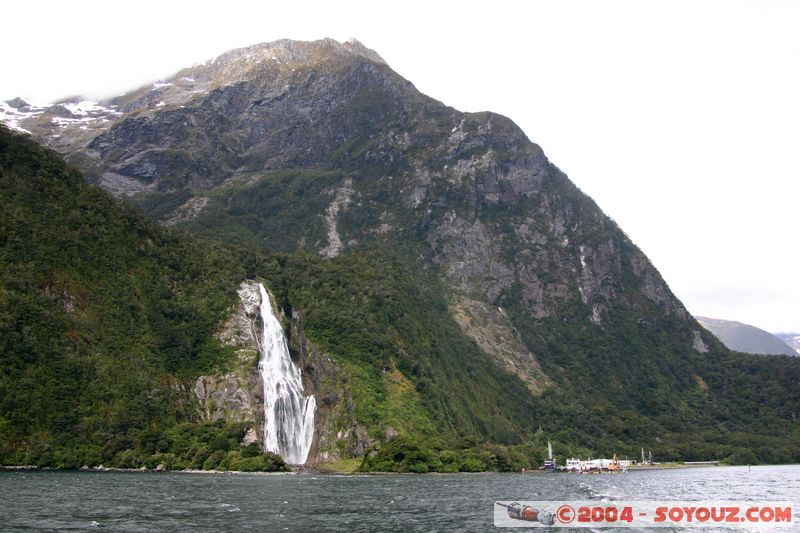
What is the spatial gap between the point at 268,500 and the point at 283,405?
83416 mm

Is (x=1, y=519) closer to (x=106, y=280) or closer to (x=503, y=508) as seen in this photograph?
(x=503, y=508)

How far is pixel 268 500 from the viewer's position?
69.3m

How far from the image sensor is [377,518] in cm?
5653

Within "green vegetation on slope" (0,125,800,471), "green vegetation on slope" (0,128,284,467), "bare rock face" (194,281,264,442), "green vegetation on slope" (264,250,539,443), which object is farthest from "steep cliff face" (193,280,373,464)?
"green vegetation on slope" (0,128,284,467)

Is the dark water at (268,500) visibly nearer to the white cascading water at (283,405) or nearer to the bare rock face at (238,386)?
the bare rock face at (238,386)

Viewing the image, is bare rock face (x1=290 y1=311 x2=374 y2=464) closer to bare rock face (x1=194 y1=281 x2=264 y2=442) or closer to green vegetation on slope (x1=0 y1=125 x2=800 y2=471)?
green vegetation on slope (x1=0 y1=125 x2=800 y2=471)

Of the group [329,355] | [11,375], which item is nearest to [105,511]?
[11,375]

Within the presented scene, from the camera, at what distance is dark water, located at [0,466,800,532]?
170ft

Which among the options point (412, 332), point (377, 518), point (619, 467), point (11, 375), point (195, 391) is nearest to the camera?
point (377, 518)

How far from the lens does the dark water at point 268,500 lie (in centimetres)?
5184

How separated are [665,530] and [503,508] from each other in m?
13.8

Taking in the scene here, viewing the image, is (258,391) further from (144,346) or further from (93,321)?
(93,321)

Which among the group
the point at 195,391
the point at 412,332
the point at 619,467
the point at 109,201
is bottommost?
the point at 619,467

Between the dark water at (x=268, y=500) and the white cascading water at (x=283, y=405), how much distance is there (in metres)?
41.2
